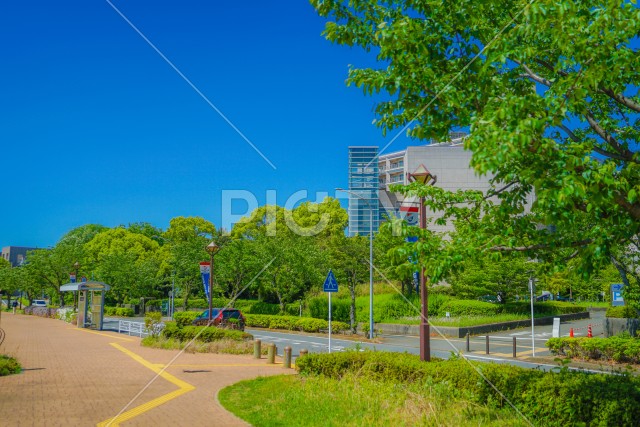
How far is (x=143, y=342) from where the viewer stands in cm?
2348

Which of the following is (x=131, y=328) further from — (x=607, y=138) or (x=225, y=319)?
(x=607, y=138)

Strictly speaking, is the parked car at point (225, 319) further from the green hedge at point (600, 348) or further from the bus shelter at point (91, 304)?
the green hedge at point (600, 348)

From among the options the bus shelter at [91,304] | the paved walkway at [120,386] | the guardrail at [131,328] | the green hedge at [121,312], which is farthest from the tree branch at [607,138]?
the green hedge at [121,312]

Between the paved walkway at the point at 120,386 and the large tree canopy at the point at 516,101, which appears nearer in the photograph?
the large tree canopy at the point at 516,101

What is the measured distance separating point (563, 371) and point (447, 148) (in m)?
52.5

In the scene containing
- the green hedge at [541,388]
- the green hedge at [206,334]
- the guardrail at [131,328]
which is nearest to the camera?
the green hedge at [541,388]

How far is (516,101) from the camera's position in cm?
500

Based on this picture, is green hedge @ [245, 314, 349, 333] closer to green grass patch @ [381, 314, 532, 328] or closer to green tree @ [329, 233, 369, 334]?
green tree @ [329, 233, 369, 334]

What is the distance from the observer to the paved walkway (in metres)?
9.55

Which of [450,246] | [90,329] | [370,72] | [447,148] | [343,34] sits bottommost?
[90,329]

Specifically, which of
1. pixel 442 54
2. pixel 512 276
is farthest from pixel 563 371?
pixel 512 276

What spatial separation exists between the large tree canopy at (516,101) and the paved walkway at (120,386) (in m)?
5.74

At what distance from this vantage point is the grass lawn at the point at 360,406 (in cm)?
845

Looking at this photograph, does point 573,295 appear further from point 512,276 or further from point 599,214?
point 599,214
